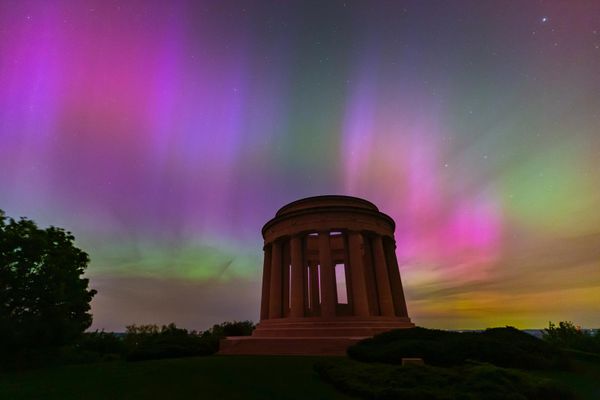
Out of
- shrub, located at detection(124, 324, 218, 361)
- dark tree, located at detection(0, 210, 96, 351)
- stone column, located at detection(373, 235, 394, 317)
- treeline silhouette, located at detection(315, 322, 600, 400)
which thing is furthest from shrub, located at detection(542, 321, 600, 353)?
dark tree, located at detection(0, 210, 96, 351)

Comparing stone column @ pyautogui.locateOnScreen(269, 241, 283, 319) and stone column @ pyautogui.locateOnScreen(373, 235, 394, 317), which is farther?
stone column @ pyautogui.locateOnScreen(269, 241, 283, 319)

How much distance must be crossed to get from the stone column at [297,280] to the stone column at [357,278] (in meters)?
5.50

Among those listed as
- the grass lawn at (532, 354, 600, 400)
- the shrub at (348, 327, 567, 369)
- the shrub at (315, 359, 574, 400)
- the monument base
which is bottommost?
the grass lawn at (532, 354, 600, 400)

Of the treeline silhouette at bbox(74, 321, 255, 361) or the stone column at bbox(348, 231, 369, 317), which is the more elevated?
the stone column at bbox(348, 231, 369, 317)

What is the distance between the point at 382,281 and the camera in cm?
3488

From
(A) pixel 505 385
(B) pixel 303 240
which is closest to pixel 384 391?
(A) pixel 505 385

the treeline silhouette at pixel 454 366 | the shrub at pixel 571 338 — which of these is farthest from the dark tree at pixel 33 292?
the shrub at pixel 571 338

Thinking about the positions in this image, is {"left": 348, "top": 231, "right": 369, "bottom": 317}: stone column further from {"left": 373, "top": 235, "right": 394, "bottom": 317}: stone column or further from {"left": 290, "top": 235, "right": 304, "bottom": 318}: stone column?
{"left": 290, "top": 235, "right": 304, "bottom": 318}: stone column

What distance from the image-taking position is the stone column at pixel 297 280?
32.1 meters

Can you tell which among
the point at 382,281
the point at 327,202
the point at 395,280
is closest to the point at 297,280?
the point at 327,202

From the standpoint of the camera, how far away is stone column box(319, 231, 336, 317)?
31.1 metres

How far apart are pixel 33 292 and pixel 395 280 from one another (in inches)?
1405

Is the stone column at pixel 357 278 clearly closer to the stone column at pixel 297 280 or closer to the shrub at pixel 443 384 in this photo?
the stone column at pixel 297 280

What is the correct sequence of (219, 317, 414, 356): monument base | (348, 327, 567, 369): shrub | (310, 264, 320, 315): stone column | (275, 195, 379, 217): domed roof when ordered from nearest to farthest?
(348, 327, 567, 369): shrub → (219, 317, 414, 356): monument base → (275, 195, 379, 217): domed roof → (310, 264, 320, 315): stone column
